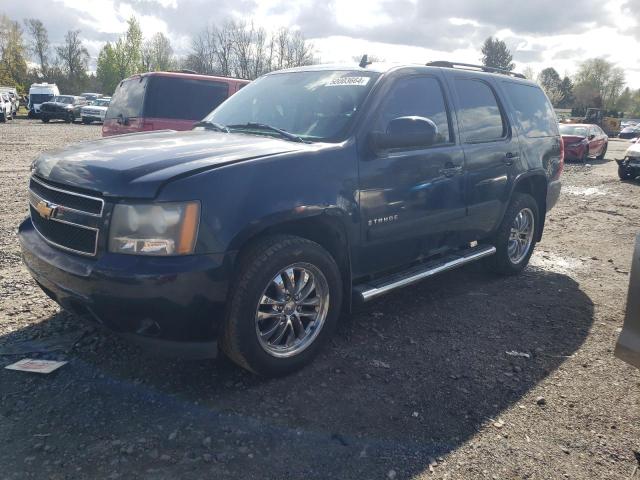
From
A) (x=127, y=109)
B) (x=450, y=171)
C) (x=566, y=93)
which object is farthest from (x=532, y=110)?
(x=566, y=93)

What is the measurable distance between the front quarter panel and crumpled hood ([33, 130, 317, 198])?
8 cm

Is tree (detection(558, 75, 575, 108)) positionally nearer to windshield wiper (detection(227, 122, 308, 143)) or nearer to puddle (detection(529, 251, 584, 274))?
puddle (detection(529, 251, 584, 274))

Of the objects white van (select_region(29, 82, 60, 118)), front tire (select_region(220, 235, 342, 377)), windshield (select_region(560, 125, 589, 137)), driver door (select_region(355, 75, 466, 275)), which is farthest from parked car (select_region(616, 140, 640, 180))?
white van (select_region(29, 82, 60, 118))

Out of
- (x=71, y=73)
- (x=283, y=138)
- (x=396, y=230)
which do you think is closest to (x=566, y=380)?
(x=396, y=230)

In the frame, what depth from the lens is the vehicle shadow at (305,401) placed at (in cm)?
257

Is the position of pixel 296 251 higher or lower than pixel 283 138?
lower

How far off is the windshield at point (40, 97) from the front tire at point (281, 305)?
40202 millimetres

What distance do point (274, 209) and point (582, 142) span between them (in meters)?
19.0

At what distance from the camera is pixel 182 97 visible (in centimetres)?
887

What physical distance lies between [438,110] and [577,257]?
344 centimetres

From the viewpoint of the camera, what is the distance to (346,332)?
159 inches

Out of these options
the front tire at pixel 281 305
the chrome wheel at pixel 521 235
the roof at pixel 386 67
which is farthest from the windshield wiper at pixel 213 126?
the chrome wheel at pixel 521 235

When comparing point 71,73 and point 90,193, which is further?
point 71,73

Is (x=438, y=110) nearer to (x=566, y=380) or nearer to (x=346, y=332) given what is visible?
(x=346, y=332)
